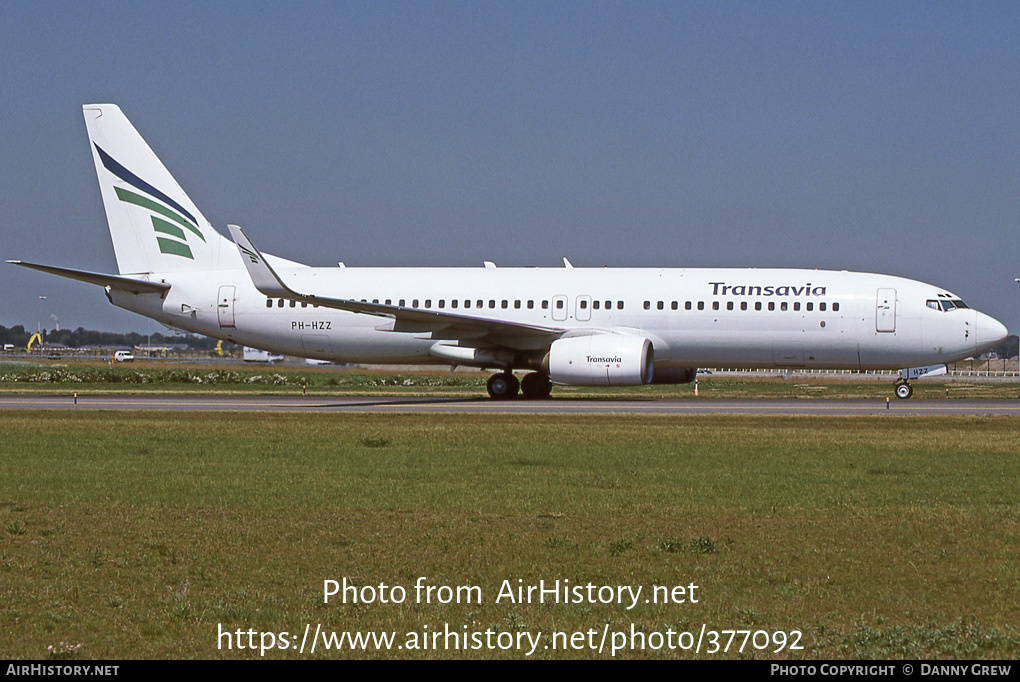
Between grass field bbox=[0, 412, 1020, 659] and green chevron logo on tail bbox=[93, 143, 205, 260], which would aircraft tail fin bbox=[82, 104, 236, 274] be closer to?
green chevron logo on tail bbox=[93, 143, 205, 260]

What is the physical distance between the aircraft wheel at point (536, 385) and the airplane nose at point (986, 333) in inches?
535

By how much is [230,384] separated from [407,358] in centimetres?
1561

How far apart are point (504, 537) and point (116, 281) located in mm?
29379

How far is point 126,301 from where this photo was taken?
39.3 metres

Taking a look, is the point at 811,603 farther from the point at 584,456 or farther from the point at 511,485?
the point at 584,456

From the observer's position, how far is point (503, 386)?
3725 centimetres

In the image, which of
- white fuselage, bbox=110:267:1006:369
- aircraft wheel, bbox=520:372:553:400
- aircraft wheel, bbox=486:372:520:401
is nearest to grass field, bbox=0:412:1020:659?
white fuselage, bbox=110:267:1006:369

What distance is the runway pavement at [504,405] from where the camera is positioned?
102 feet

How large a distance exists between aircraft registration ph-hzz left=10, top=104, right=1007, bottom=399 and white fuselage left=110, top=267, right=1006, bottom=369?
5 cm

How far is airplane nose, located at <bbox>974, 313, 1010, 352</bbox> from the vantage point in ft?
113

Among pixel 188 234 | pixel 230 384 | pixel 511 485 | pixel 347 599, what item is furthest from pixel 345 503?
pixel 230 384

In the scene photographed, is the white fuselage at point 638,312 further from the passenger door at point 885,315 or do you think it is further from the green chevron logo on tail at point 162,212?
the green chevron logo on tail at point 162,212

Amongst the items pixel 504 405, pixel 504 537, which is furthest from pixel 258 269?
pixel 504 537

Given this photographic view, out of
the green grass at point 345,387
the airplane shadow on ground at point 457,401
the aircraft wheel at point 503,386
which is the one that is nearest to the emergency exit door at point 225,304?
the green grass at point 345,387
